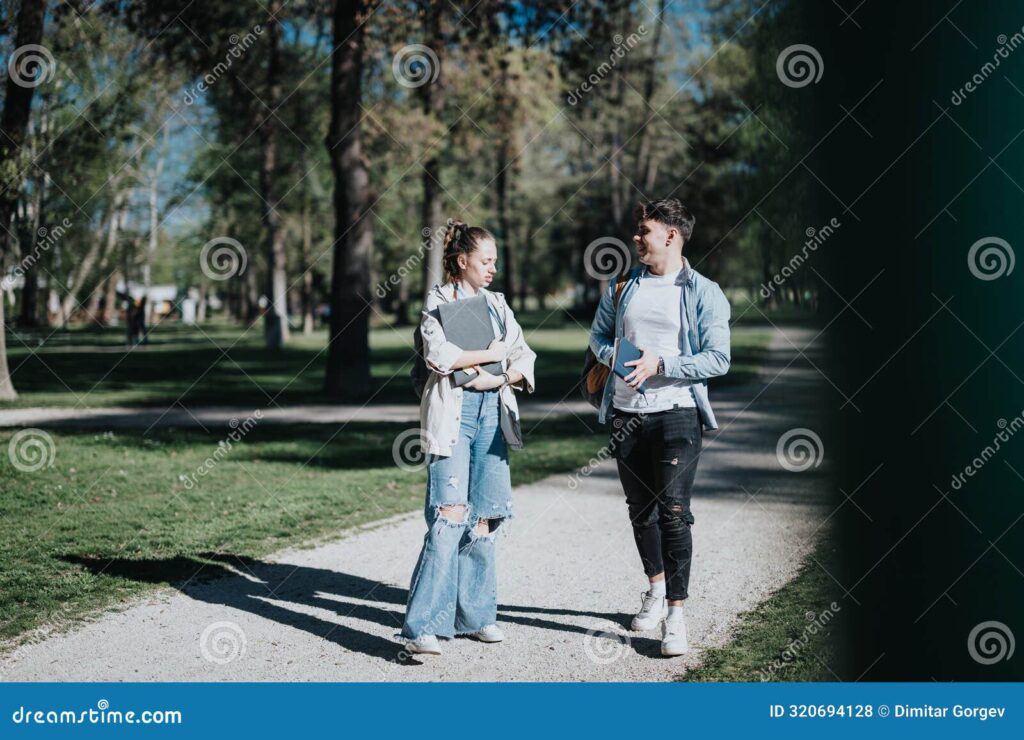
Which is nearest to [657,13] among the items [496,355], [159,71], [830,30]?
[159,71]

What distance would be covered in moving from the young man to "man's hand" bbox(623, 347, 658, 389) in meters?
0.06

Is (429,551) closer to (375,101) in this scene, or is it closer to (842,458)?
(842,458)

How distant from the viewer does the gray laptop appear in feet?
14.9

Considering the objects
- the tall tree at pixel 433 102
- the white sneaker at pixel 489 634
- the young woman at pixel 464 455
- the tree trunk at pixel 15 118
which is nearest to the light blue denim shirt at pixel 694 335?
the young woman at pixel 464 455

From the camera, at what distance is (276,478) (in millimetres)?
9406

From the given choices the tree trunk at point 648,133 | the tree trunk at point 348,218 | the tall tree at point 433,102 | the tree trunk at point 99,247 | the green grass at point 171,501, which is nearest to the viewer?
the green grass at point 171,501

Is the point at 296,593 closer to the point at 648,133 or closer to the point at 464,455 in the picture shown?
the point at 464,455

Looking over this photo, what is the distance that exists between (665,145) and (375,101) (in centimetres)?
1996

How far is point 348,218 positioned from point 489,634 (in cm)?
1189

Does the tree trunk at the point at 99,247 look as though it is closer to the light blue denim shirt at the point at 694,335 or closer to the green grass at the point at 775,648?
the light blue denim shirt at the point at 694,335

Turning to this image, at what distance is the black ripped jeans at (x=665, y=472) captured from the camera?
4.53m

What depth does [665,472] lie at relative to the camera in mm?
4531

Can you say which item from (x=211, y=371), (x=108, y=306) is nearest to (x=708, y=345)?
(x=211, y=371)

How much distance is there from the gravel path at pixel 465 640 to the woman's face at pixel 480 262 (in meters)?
1.34
